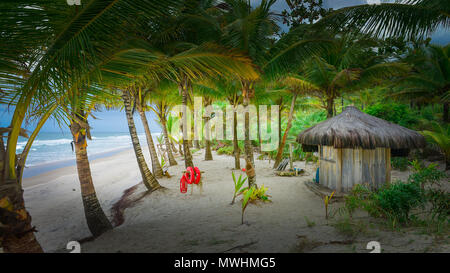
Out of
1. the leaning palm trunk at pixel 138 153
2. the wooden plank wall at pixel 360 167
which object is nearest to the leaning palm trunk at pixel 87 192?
the leaning palm trunk at pixel 138 153

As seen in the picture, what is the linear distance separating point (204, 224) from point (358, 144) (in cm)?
427

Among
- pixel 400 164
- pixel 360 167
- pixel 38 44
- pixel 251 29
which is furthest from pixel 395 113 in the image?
pixel 38 44

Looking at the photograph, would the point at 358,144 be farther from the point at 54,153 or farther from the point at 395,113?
the point at 54,153

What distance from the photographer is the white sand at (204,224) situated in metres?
3.21

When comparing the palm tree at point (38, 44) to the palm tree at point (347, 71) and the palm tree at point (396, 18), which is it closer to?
the palm tree at point (396, 18)

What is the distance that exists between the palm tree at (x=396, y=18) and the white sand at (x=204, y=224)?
150 inches

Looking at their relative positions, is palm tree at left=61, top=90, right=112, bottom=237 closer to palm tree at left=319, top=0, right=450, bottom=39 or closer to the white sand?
the white sand

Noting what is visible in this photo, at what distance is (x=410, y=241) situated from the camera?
2.72m

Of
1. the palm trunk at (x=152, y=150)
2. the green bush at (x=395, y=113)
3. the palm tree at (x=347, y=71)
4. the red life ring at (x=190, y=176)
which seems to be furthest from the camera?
the green bush at (x=395, y=113)

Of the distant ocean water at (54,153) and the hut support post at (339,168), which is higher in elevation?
the hut support post at (339,168)

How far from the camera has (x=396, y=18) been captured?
13.4 feet

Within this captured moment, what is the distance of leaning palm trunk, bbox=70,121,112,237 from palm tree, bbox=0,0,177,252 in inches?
74.2
